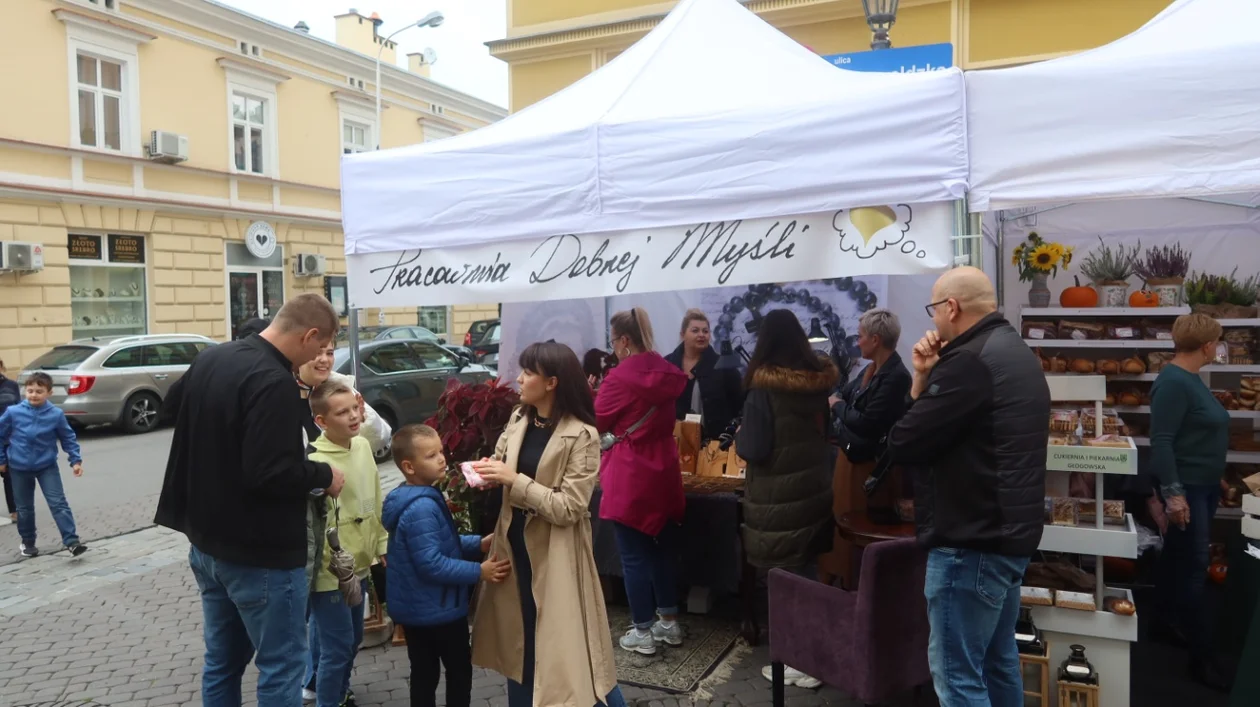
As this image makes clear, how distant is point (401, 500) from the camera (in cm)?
318

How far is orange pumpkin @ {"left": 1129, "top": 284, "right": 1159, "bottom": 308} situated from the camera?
213 inches

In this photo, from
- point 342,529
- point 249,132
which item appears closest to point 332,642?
point 342,529

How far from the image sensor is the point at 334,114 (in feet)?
75.3

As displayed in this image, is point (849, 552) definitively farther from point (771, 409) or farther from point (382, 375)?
point (382, 375)

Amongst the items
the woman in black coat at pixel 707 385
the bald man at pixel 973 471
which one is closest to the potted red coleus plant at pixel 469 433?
the woman in black coat at pixel 707 385

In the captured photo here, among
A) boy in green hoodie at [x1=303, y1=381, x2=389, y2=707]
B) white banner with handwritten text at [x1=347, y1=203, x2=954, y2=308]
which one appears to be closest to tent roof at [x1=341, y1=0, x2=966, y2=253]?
white banner with handwritten text at [x1=347, y1=203, x2=954, y2=308]

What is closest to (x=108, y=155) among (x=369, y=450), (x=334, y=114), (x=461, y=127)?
(x=334, y=114)

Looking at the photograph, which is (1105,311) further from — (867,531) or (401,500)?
(401,500)

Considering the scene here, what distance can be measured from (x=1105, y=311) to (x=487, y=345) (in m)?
15.0

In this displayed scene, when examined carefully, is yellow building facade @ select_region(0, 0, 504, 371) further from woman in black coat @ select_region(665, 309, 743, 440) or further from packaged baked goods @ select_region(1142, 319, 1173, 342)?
packaged baked goods @ select_region(1142, 319, 1173, 342)

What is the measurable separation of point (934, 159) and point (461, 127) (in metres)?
26.1

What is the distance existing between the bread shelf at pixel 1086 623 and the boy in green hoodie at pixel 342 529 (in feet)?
9.21

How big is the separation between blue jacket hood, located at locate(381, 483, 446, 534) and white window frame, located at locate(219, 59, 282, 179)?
19.0 metres

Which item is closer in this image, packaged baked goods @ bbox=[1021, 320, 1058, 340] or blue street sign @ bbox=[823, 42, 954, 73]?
blue street sign @ bbox=[823, 42, 954, 73]
